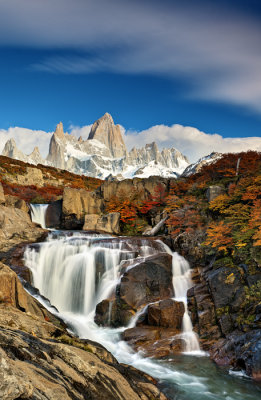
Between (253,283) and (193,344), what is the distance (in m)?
4.40

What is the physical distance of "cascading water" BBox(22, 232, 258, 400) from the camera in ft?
41.3

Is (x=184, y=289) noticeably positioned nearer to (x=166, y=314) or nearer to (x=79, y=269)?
(x=166, y=314)

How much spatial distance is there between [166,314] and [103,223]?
50.8ft

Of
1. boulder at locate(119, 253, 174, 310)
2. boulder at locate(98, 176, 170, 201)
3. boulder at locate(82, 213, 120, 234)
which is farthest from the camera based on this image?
boulder at locate(98, 176, 170, 201)

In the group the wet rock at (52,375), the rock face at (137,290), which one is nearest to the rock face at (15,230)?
the rock face at (137,290)

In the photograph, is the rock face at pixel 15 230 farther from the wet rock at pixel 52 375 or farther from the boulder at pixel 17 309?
the wet rock at pixel 52 375

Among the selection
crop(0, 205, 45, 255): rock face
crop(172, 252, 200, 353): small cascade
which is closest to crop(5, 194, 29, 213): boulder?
crop(0, 205, 45, 255): rock face

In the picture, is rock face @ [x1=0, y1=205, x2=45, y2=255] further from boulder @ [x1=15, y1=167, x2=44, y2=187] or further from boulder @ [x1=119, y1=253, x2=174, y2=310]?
boulder @ [x1=15, y1=167, x2=44, y2=187]

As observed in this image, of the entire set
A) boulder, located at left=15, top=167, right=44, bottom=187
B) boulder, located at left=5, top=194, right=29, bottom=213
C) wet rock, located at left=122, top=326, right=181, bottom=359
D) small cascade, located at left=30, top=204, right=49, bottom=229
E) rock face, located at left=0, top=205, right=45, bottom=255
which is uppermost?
boulder, located at left=15, top=167, right=44, bottom=187

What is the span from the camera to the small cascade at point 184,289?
12332 mm

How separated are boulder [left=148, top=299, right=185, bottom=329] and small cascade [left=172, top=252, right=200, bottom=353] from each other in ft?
Result: 1.21

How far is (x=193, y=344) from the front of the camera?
1229 centimetres

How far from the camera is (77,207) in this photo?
31078 mm

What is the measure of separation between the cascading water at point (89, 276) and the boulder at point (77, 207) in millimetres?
8059
